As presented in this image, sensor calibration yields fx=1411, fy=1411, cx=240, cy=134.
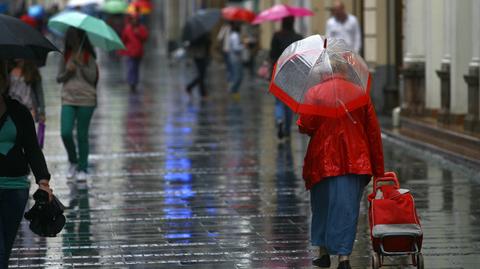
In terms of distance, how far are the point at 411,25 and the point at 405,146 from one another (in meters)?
3.18

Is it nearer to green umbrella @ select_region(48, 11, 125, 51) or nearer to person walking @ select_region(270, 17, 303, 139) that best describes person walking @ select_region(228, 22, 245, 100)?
person walking @ select_region(270, 17, 303, 139)

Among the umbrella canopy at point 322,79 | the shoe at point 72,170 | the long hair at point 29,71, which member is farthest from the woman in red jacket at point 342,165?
the shoe at point 72,170

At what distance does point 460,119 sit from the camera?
18.6 metres

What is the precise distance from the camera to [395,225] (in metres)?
9.29

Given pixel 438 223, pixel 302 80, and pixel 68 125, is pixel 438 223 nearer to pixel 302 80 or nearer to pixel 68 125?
pixel 302 80

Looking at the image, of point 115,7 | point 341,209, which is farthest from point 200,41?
point 341,209

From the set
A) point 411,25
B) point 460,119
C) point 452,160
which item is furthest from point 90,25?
point 411,25

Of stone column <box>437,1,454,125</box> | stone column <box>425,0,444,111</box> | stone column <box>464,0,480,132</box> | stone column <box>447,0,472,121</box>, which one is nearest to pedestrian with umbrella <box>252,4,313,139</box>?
stone column <box>425,0,444,111</box>

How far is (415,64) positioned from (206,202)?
8127mm

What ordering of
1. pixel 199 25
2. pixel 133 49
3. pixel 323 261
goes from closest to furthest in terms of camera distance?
pixel 323 261 → pixel 199 25 → pixel 133 49

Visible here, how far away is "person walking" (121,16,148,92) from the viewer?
112ft

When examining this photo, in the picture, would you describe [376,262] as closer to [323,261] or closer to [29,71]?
[323,261]

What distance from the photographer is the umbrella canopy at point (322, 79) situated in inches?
368

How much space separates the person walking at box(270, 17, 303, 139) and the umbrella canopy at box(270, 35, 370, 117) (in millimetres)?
10203
